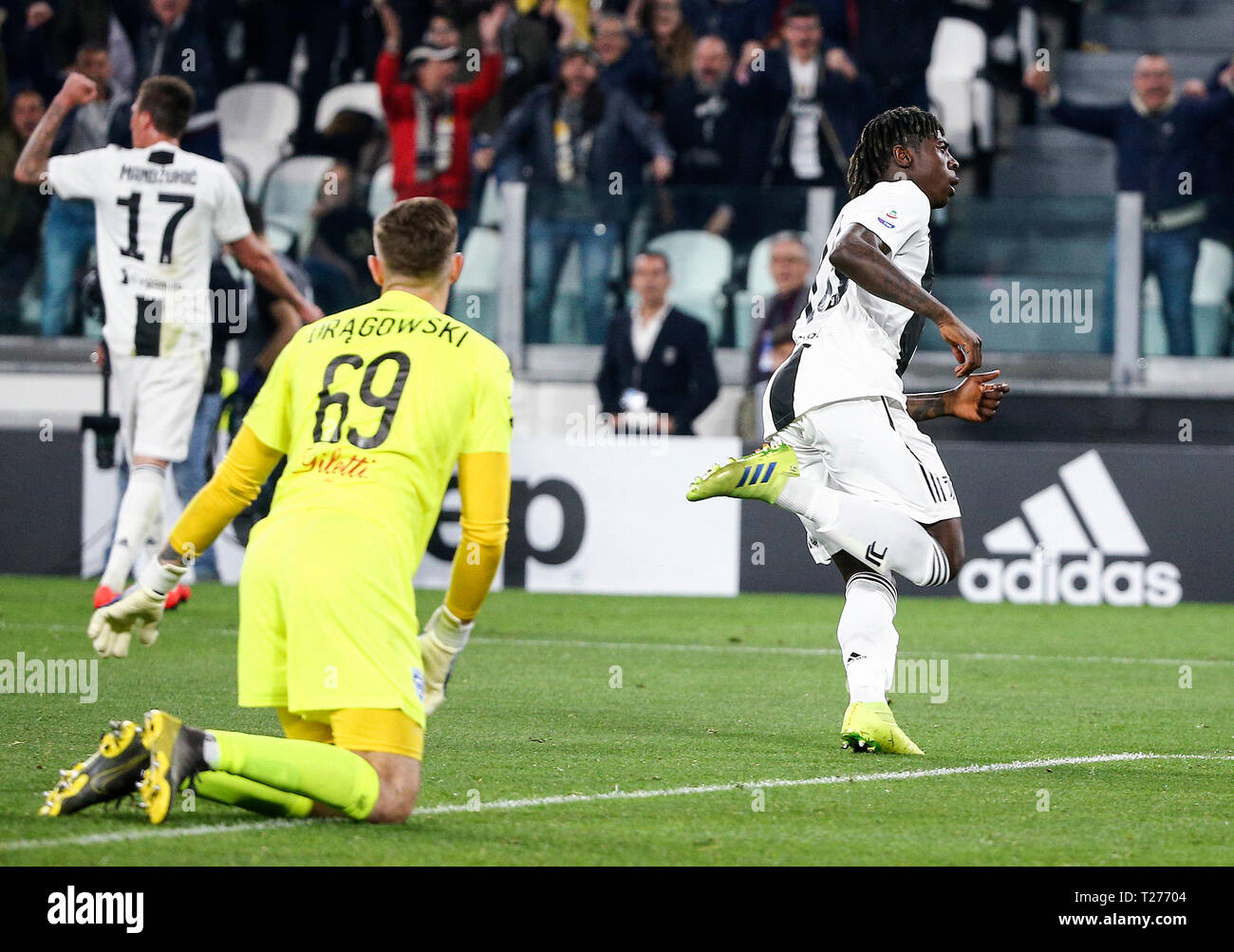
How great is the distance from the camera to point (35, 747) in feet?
18.6

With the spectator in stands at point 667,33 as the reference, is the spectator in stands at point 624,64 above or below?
below

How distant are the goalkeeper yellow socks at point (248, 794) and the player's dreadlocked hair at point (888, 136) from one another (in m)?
2.93

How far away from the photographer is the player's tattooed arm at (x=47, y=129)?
951cm

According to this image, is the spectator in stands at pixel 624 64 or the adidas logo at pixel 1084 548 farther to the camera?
the spectator in stands at pixel 624 64

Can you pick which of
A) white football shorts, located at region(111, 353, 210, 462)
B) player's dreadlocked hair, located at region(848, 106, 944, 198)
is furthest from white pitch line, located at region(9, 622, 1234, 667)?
player's dreadlocked hair, located at region(848, 106, 944, 198)

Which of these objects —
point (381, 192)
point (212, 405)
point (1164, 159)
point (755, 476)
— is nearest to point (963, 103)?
point (1164, 159)

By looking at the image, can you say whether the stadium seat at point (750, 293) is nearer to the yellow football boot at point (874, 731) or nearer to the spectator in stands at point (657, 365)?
the spectator in stands at point (657, 365)

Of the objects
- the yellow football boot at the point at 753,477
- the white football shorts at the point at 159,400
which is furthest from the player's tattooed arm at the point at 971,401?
the white football shorts at the point at 159,400

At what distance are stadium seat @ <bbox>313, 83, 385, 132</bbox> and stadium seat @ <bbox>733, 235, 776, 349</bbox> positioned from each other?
13.7 feet

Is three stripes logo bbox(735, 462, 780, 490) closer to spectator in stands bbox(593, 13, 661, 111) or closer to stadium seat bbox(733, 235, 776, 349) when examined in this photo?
stadium seat bbox(733, 235, 776, 349)

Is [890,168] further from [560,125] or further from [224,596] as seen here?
[560,125]

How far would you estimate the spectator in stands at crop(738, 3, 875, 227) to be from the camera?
45.4 ft
